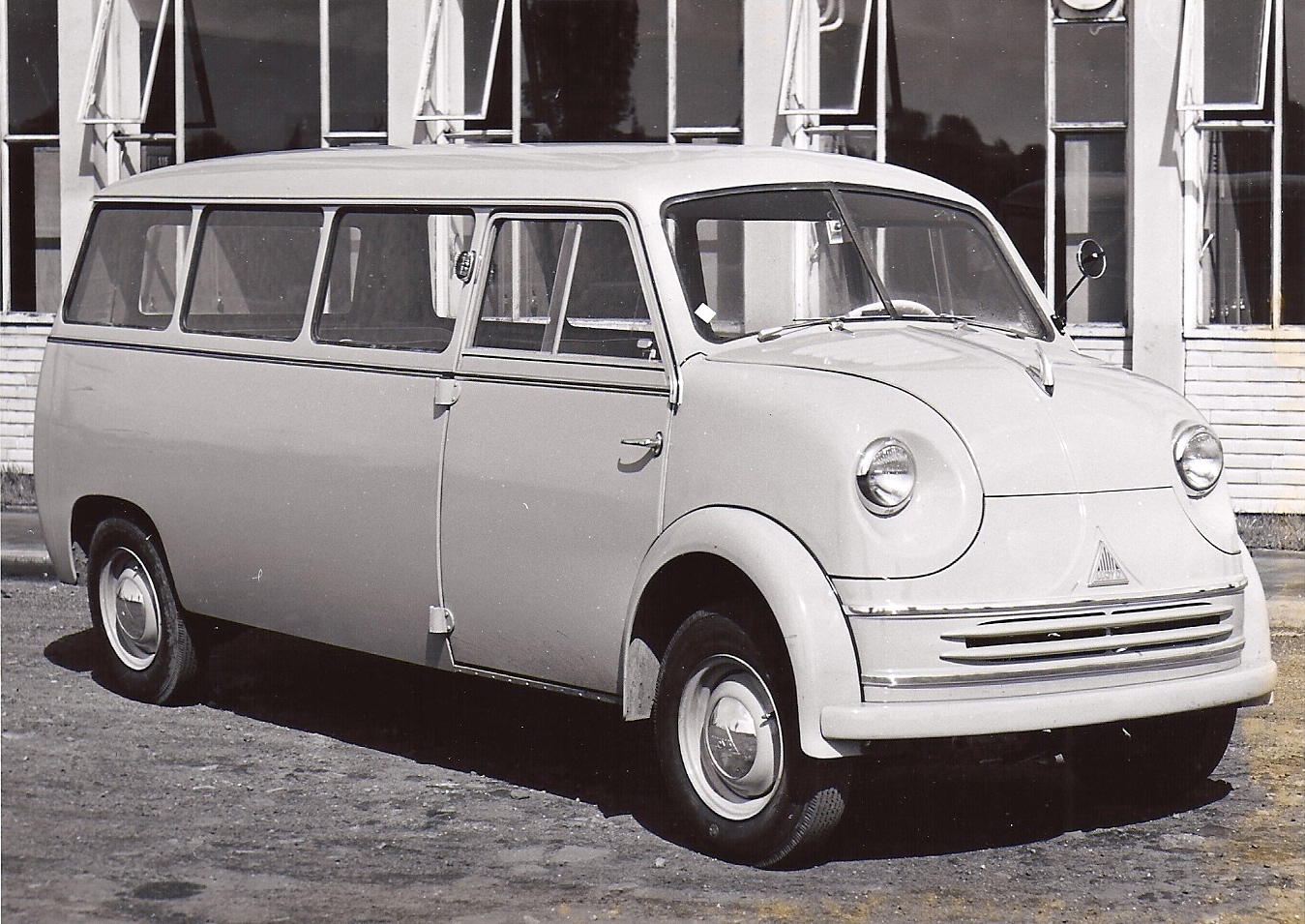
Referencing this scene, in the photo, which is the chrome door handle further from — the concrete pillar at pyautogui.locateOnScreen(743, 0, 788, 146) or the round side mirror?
the concrete pillar at pyautogui.locateOnScreen(743, 0, 788, 146)

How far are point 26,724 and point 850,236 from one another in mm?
3615

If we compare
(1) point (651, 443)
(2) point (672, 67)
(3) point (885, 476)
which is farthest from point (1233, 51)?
(3) point (885, 476)

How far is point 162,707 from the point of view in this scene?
27.8 ft

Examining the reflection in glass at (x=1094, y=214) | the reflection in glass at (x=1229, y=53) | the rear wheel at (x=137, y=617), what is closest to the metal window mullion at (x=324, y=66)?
the reflection in glass at (x=1094, y=214)

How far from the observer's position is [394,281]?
7.38m

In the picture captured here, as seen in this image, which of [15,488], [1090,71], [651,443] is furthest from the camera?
[15,488]

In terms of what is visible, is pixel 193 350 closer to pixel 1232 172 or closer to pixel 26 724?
pixel 26 724

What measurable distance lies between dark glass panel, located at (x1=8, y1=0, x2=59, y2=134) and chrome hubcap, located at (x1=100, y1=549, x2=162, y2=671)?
986cm

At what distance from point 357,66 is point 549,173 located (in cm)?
1017

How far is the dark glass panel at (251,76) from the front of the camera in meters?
16.9

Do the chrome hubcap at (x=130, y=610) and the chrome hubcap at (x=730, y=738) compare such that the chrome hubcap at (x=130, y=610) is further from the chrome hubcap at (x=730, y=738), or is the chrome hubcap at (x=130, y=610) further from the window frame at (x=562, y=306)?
the chrome hubcap at (x=730, y=738)

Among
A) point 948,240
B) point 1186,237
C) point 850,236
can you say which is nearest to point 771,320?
point 850,236

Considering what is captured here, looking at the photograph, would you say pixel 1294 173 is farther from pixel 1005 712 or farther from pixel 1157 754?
pixel 1005 712

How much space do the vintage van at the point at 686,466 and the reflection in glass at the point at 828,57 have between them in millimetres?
7435
